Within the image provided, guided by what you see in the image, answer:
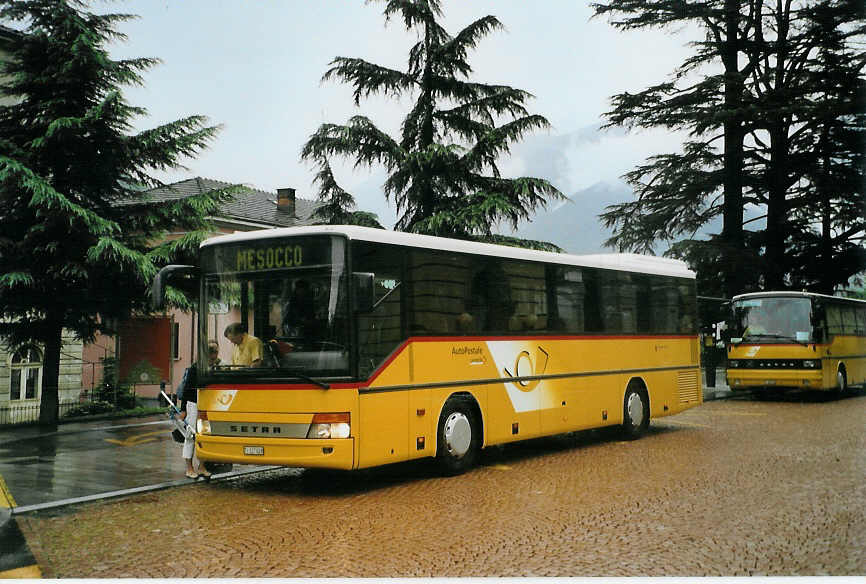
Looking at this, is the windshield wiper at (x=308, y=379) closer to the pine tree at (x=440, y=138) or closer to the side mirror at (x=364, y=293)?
the side mirror at (x=364, y=293)

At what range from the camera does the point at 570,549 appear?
7023 millimetres

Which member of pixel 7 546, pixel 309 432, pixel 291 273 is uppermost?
pixel 291 273

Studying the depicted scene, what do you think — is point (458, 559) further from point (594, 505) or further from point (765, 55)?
point (765, 55)

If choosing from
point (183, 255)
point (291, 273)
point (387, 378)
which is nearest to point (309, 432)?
point (387, 378)

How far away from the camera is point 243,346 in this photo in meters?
10.1

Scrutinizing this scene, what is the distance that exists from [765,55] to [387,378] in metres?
8.91

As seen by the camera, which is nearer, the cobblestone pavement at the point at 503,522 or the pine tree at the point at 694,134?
the cobblestone pavement at the point at 503,522

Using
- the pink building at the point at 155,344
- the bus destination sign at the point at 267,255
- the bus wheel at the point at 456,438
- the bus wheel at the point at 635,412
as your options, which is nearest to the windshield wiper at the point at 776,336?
the bus wheel at the point at 635,412

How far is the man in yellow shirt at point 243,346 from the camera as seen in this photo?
10.0 meters

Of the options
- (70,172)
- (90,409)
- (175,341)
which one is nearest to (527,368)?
(70,172)

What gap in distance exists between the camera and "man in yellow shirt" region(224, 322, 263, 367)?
10.0m

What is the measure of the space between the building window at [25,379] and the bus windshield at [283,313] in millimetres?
13152

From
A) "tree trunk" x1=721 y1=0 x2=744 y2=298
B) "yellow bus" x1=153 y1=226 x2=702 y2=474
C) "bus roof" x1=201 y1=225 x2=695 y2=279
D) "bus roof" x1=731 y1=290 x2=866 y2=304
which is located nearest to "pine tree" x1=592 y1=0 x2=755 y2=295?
"tree trunk" x1=721 y1=0 x2=744 y2=298

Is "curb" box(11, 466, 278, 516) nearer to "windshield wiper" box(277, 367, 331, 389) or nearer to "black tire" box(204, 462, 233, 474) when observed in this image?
"black tire" box(204, 462, 233, 474)
